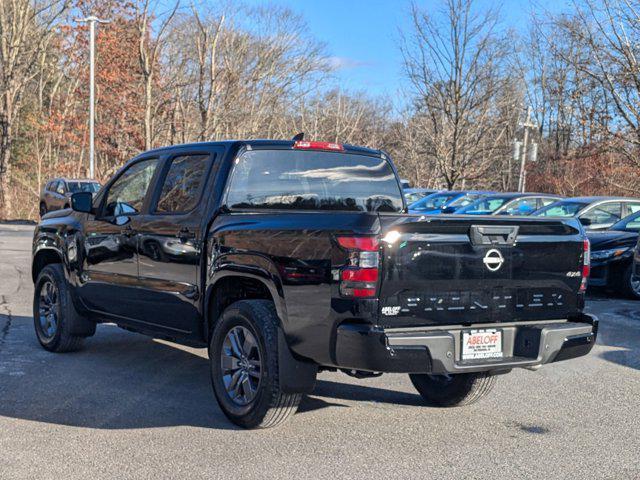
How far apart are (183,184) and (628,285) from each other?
319 inches

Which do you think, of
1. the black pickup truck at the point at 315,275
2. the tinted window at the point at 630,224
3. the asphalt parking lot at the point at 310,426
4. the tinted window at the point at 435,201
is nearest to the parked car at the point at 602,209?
the tinted window at the point at 630,224

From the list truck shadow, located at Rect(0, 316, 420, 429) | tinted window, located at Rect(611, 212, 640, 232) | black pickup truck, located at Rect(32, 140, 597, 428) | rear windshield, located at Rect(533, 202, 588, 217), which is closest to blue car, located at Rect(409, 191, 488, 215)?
rear windshield, located at Rect(533, 202, 588, 217)

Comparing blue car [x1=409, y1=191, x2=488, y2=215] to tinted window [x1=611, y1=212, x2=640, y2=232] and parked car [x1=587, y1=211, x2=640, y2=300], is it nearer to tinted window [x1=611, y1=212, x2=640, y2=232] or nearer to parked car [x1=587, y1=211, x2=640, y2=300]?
tinted window [x1=611, y1=212, x2=640, y2=232]

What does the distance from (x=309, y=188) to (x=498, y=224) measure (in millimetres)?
1714

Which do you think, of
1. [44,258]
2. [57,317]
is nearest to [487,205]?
[44,258]

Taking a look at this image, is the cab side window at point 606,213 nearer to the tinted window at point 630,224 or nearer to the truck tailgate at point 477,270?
the tinted window at point 630,224

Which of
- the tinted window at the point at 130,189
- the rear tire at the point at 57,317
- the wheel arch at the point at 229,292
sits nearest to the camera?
the wheel arch at the point at 229,292

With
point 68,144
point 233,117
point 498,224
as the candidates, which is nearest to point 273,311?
point 498,224

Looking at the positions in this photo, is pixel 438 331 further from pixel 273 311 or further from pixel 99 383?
pixel 99 383

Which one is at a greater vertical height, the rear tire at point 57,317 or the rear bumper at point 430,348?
the rear bumper at point 430,348

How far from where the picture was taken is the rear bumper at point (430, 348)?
A: 14.1ft

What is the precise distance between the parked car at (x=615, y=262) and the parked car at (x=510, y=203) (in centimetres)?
609

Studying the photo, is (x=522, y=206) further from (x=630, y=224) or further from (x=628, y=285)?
(x=628, y=285)

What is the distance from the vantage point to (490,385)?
5.78 meters
